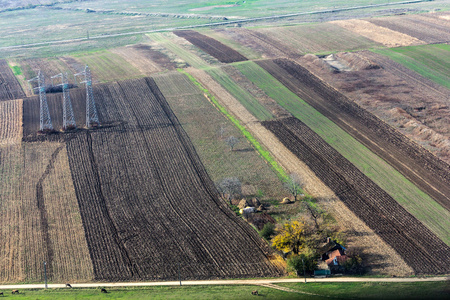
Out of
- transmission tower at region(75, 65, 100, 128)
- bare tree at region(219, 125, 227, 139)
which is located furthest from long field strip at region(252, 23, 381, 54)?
transmission tower at region(75, 65, 100, 128)

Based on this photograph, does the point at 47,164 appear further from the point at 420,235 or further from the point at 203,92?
the point at 420,235

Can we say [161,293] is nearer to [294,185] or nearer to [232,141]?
[294,185]

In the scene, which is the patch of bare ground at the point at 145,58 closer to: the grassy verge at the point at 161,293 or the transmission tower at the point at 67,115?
the transmission tower at the point at 67,115

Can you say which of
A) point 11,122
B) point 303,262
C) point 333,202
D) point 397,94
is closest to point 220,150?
point 333,202

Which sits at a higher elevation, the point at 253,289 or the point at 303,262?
the point at 303,262

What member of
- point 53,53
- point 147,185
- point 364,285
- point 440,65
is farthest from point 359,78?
point 53,53

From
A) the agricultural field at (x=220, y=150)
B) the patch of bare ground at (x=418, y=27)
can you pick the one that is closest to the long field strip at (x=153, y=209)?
the agricultural field at (x=220, y=150)
